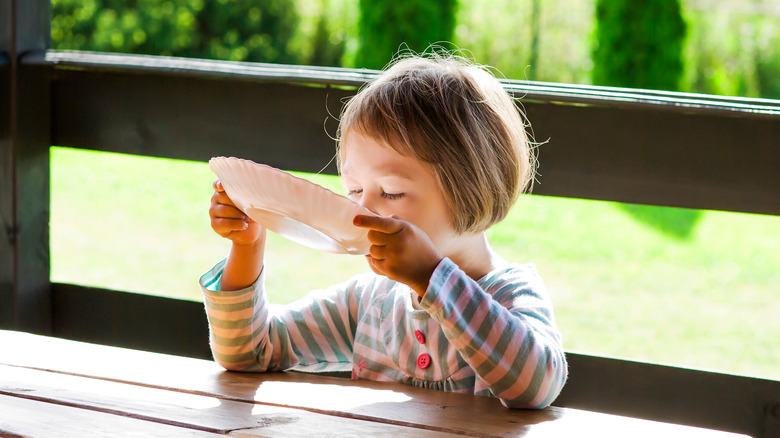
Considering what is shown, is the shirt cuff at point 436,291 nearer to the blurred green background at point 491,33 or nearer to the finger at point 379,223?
the finger at point 379,223

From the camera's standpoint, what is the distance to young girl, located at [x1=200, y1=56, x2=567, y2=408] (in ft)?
3.69

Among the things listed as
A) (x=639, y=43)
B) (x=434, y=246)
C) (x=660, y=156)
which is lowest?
(x=434, y=246)

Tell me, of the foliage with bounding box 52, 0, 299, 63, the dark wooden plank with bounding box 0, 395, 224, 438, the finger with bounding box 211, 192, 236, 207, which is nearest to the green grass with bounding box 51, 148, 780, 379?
the foliage with bounding box 52, 0, 299, 63

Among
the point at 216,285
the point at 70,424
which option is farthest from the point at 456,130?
the point at 70,424

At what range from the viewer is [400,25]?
6012 mm

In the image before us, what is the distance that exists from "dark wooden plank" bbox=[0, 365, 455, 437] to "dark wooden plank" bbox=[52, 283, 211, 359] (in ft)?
2.40

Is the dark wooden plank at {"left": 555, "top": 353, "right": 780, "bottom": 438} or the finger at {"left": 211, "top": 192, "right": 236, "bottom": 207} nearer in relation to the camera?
the finger at {"left": 211, "top": 192, "right": 236, "bottom": 207}

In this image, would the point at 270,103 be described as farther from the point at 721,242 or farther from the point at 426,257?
the point at 721,242

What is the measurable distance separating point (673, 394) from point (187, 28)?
857 cm

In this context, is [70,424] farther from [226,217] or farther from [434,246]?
[434,246]

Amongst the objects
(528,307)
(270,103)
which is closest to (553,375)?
(528,307)

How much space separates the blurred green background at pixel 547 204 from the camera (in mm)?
4930

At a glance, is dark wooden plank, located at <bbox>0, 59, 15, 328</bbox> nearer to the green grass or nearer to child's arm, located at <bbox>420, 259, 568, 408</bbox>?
child's arm, located at <bbox>420, 259, 568, 408</bbox>

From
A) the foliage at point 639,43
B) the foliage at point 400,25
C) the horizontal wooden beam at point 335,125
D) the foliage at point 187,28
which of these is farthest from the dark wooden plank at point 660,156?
the foliage at point 187,28
